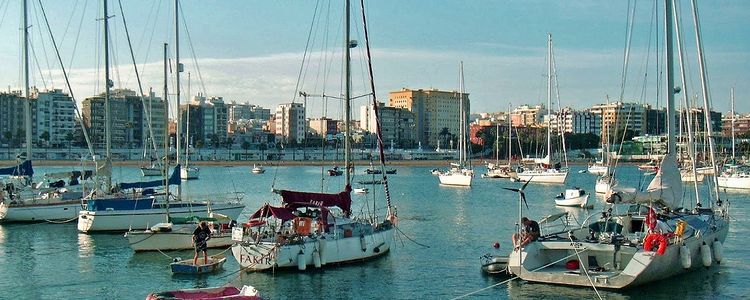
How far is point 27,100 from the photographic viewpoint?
50.8 m

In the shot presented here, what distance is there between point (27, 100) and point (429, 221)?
87.6ft

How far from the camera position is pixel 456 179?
100m

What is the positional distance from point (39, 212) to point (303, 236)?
75.6ft

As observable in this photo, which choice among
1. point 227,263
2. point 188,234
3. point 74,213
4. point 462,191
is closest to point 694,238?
point 227,263

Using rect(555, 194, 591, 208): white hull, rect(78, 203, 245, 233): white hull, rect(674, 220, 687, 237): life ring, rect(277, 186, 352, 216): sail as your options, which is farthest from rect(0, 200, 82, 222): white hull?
rect(555, 194, 591, 208): white hull

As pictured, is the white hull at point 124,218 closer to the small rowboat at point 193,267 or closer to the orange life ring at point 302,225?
the small rowboat at point 193,267

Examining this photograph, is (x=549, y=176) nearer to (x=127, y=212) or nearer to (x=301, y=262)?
(x=127, y=212)

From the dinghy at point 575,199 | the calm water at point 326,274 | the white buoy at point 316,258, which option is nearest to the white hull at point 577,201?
the dinghy at point 575,199

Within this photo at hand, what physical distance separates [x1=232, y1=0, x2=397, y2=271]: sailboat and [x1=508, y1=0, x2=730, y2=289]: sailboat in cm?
673

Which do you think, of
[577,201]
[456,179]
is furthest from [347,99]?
[456,179]

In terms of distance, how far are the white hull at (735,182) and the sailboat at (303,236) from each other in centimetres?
6881

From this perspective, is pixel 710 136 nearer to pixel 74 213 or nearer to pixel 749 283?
pixel 749 283

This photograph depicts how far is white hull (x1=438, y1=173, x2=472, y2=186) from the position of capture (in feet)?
324

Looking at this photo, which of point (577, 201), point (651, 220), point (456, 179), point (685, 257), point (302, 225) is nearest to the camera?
point (685, 257)
